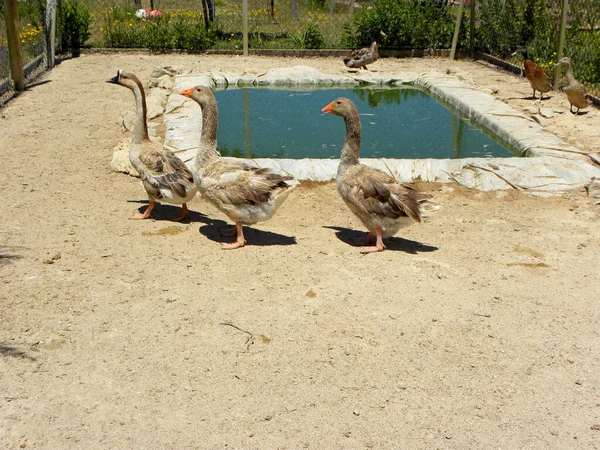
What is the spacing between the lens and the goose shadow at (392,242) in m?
6.31

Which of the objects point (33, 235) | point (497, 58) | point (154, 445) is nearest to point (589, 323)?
point (154, 445)

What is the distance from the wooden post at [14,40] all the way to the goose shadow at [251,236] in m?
7.09

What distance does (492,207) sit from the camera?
7.52 m

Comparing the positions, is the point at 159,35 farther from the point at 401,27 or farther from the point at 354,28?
the point at 401,27

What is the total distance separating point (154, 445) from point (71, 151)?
629 cm

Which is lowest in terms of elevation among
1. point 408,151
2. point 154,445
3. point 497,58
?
point 154,445

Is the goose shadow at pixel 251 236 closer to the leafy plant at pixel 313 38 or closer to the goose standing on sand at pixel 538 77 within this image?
the goose standing on sand at pixel 538 77

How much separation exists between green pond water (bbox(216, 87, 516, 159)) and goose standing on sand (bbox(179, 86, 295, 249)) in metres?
3.03

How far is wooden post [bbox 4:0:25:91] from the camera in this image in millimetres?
11641

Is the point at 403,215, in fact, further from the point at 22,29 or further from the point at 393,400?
the point at 22,29

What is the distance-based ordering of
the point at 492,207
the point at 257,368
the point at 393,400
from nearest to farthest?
1. the point at 393,400
2. the point at 257,368
3. the point at 492,207

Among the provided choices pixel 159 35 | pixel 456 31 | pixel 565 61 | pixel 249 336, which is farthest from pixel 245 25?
pixel 249 336

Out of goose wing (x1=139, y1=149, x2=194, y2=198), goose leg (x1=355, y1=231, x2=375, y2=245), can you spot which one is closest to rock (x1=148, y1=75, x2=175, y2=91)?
goose wing (x1=139, y1=149, x2=194, y2=198)

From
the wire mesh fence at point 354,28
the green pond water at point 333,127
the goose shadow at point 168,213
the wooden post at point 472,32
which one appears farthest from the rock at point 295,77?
the goose shadow at point 168,213
